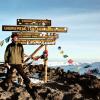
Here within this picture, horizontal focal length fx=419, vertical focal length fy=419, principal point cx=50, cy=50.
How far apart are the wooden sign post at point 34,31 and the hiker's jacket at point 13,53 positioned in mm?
3533

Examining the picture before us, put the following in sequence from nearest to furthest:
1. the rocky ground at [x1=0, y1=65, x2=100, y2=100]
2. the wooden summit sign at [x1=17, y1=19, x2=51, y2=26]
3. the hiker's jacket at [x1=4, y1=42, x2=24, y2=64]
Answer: the rocky ground at [x1=0, y1=65, x2=100, y2=100] → the hiker's jacket at [x1=4, y1=42, x2=24, y2=64] → the wooden summit sign at [x1=17, y1=19, x2=51, y2=26]

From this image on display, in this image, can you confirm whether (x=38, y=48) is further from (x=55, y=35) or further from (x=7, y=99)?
(x=7, y=99)

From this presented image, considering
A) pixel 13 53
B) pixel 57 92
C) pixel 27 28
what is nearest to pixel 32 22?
pixel 27 28

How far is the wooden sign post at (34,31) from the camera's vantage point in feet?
79.5

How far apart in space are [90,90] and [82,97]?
1.89 m

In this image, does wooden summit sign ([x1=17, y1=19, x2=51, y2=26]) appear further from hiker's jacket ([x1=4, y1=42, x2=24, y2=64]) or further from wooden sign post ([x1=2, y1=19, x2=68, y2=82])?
hiker's jacket ([x1=4, y1=42, x2=24, y2=64])

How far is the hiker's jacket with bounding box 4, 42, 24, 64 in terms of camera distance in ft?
67.3

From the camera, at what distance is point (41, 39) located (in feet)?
81.6

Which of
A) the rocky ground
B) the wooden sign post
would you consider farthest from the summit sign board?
the rocky ground

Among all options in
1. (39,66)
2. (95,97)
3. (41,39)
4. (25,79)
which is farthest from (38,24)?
(39,66)

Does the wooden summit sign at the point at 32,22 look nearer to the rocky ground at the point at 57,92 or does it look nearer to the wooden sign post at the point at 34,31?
the wooden sign post at the point at 34,31

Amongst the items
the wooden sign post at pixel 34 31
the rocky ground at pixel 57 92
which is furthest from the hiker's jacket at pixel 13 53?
the wooden sign post at pixel 34 31

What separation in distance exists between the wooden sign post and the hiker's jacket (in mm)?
3533

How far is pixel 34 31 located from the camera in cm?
2438
